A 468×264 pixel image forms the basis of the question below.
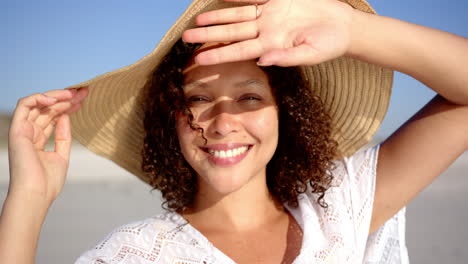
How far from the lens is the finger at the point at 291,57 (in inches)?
66.7

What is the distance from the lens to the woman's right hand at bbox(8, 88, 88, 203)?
188 cm

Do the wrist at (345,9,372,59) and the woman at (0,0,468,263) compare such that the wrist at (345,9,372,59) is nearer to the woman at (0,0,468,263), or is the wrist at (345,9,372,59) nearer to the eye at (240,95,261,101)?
the woman at (0,0,468,263)

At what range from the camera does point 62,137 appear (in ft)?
6.83

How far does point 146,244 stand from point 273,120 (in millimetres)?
719

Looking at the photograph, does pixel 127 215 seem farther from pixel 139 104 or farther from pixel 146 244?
pixel 146 244

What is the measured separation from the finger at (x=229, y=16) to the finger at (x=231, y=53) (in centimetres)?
→ 9

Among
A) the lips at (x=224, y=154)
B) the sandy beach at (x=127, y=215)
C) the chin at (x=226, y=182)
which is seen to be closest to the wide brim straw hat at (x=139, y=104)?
the lips at (x=224, y=154)

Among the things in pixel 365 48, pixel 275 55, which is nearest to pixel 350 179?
pixel 365 48

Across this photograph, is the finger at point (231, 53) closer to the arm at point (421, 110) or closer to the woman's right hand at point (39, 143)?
the arm at point (421, 110)

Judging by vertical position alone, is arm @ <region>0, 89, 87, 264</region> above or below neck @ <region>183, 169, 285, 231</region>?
above

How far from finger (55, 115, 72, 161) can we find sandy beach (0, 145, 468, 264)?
112 inches

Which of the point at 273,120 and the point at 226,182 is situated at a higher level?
the point at 273,120

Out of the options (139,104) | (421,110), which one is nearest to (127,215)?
(139,104)

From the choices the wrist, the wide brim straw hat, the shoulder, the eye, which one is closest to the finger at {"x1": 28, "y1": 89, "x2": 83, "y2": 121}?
the wide brim straw hat
